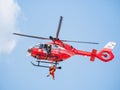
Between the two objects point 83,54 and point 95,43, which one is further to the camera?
point 83,54

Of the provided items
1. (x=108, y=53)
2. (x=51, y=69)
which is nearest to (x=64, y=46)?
(x=51, y=69)

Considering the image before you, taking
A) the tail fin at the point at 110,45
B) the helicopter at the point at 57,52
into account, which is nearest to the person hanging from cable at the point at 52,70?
the helicopter at the point at 57,52

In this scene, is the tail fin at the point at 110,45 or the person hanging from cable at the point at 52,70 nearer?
the person hanging from cable at the point at 52,70

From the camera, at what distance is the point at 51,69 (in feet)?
68.3

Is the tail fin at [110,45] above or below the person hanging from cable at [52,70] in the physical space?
above

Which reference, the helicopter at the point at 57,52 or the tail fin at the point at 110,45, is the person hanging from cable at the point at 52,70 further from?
the tail fin at the point at 110,45

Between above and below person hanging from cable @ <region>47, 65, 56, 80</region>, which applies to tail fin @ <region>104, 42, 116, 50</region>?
above

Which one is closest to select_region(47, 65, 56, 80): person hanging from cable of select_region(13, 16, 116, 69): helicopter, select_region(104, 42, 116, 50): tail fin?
select_region(13, 16, 116, 69): helicopter

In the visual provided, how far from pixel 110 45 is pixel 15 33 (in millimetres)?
8686

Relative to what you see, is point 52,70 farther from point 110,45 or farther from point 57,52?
point 110,45

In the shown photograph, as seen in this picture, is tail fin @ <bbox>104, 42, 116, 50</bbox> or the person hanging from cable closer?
the person hanging from cable

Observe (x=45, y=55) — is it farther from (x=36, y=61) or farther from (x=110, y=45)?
(x=110, y=45)

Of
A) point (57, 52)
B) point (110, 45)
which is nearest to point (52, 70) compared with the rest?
point (57, 52)

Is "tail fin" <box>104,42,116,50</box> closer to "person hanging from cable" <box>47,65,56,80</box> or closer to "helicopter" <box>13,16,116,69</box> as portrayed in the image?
"helicopter" <box>13,16,116,69</box>
